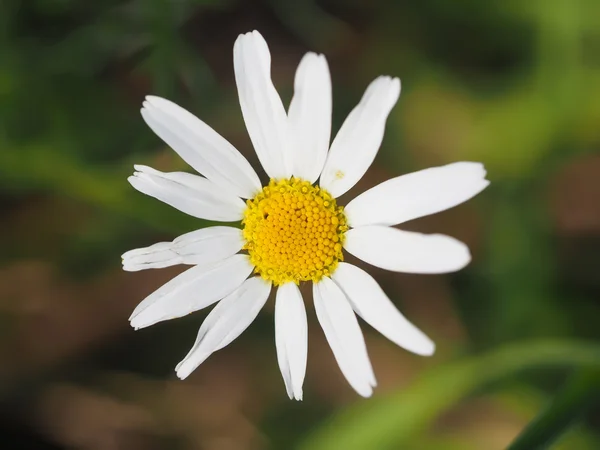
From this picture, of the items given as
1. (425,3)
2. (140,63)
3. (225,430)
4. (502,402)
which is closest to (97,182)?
(140,63)

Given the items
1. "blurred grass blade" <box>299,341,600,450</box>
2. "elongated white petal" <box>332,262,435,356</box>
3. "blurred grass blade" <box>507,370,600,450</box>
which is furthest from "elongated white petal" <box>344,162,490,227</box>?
"blurred grass blade" <box>299,341,600,450</box>

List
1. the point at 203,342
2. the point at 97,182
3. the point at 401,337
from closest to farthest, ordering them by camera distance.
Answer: the point at 401,337, the point at 203,342, the point at 97,182

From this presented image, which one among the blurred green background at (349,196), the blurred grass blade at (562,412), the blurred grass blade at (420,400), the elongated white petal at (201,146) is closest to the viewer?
the elongated white petal at (201,146)

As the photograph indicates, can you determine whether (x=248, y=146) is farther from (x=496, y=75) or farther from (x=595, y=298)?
(x=595, y=298)

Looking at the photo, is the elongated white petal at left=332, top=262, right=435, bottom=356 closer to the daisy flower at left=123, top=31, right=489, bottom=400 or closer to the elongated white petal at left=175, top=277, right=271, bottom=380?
the daisy flower at left=123, top=31, right=489, bottom=400

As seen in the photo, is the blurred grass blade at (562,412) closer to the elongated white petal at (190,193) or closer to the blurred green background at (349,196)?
the blurred green background at (349,196)

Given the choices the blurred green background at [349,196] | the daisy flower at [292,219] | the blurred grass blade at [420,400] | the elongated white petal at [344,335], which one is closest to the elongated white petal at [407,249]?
the daisy flower at [292,219]
